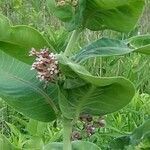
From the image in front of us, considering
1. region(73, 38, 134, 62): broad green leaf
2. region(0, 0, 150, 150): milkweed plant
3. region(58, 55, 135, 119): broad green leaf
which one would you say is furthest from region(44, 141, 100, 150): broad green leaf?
region(73, 38, 134, 62): broad green leaf

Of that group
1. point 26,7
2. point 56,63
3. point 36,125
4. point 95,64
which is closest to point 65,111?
point 56,63

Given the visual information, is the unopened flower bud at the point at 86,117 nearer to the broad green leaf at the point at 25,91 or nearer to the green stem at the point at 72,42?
the broad green leaf at the point at 25,91

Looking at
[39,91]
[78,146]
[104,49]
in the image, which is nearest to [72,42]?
A: [104,49]

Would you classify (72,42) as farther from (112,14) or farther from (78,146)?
(78,146)

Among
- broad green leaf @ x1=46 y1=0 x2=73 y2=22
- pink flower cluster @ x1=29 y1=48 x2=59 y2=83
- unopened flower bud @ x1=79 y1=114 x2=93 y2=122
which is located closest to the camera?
pink flower cluster @ x1=29 y1=48 x2=59 y2=83

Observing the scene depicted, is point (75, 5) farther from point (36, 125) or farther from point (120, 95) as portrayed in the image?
point (36, 125)

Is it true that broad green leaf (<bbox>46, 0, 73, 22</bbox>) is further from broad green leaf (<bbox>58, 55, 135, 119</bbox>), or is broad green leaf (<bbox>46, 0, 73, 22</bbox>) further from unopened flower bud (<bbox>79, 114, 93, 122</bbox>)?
unopened flower bud (<bbox>79, 114, 93, 122</bbox>)
